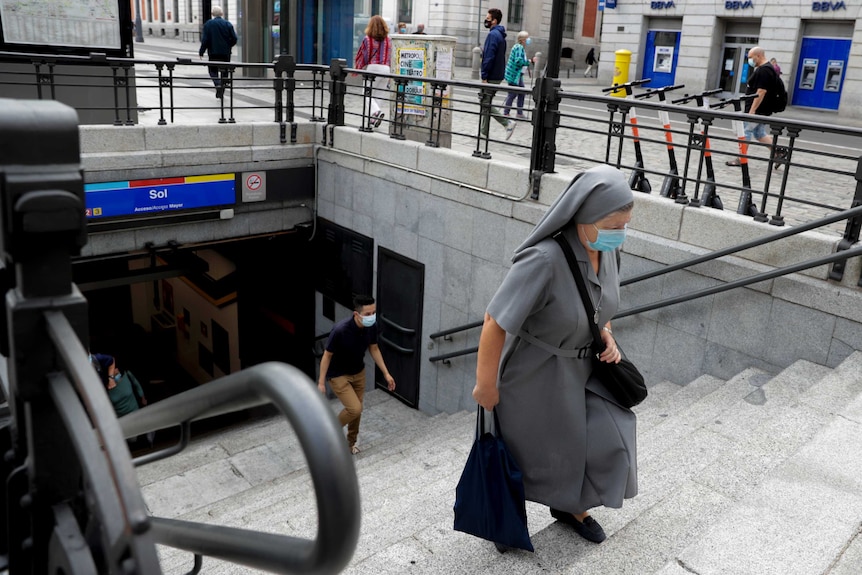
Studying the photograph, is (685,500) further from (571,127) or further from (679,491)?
(571,127)

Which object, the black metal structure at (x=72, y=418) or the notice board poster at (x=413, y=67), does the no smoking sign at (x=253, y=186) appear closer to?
the notice board poster at (x=413, y=67)

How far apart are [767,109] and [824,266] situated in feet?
20.6

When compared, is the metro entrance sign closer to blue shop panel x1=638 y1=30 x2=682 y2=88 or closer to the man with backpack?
the man with backpack

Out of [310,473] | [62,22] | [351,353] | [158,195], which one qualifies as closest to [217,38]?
[62,22]

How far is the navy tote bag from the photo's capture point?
340 cm

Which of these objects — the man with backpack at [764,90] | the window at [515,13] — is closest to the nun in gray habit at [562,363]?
the man with backpack at [764,90]

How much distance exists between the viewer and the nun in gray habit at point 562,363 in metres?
3.22

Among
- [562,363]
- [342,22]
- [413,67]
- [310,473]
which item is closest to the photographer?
[310,473]

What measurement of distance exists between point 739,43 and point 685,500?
27.8 meters

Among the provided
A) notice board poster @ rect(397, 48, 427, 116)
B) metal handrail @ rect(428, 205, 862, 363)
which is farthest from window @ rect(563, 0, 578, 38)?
metal handrail @ rect(428, 205, 862, 363)

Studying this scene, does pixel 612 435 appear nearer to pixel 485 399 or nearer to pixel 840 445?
pixel 485 399

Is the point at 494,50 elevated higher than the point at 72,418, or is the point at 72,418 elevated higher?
the point at 494,50

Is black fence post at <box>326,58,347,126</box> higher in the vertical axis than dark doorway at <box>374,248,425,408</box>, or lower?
higher

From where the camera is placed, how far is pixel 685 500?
408 centimetres
